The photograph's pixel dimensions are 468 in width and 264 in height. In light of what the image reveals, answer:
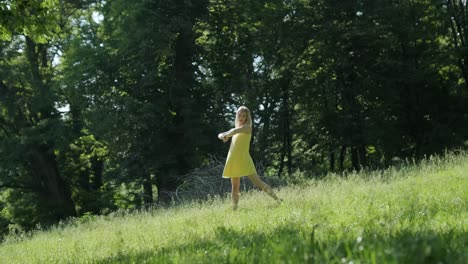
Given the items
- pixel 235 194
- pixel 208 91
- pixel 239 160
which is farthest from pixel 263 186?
pixel 208 91

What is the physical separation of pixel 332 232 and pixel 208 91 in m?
22.5

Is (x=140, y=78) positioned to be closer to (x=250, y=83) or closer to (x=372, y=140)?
(x=250, y=83)

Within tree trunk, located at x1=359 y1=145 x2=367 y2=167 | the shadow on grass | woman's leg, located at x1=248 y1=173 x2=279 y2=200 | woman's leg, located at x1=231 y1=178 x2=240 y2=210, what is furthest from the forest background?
the shadow on grass

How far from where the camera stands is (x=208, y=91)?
26906mm

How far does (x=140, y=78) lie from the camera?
24.9m

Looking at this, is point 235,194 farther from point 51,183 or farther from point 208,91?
point 51,183

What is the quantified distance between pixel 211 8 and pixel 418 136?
49.7ft

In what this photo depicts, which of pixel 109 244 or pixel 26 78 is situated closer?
pixel 109 244

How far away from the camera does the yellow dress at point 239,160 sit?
398 inches

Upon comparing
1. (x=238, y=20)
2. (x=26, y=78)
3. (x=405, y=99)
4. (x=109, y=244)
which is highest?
(x=238, y=20)

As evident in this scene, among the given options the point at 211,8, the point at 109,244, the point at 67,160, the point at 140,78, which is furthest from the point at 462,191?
the point at 67,160

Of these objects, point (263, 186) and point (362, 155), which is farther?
point (362, 155)

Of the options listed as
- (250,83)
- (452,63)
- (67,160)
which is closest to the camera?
(250,83)

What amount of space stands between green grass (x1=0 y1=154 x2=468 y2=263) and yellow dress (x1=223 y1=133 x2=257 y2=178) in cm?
66
